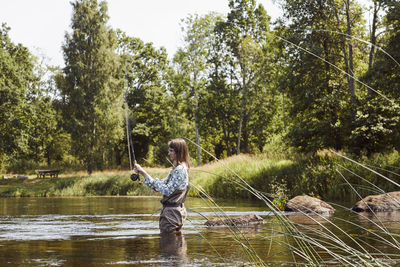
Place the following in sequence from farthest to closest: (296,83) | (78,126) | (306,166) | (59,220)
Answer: (78,126)
(296,83)
(306,166)
(59,220)

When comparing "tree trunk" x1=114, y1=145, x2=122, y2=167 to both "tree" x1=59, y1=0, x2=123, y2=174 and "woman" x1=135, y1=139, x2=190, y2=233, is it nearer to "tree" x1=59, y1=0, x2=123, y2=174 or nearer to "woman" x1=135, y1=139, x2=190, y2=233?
"tree" x1=59, y1=0, x2=123, y2=174

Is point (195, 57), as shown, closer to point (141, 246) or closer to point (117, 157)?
point (117, 157)

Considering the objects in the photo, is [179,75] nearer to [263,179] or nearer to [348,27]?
[348,27]

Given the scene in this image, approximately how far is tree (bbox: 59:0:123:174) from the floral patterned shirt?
33.6 meters

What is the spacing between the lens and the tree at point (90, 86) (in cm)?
4053

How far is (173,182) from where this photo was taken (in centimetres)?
725

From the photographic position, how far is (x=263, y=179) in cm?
1992

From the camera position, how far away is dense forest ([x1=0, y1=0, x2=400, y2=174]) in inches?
944

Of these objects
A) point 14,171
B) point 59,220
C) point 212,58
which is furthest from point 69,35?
point 59,220

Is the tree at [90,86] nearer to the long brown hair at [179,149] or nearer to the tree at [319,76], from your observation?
the tree at [319,76]

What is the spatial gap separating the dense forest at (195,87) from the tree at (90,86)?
3.3 inches

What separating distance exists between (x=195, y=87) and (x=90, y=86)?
8.73m

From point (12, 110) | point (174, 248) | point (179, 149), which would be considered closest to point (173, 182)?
point (179, 149)

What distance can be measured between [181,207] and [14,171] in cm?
4682
